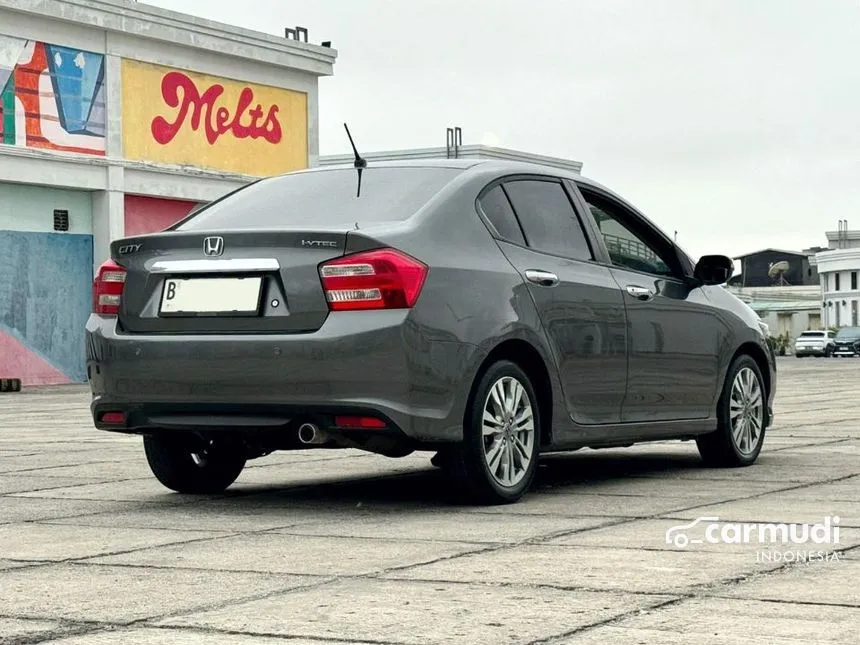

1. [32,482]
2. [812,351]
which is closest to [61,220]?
[32,482]

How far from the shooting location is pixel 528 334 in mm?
7539

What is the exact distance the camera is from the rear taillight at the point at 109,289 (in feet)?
24.8

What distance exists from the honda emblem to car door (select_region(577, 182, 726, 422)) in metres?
2.22

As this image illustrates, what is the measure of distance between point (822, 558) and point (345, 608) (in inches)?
69.9

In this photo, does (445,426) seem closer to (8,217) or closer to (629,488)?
(629,488)

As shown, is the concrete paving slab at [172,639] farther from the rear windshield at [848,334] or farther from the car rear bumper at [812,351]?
the car rear bumper at [812,351]

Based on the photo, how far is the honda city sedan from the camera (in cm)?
693

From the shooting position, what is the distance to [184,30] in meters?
34.6

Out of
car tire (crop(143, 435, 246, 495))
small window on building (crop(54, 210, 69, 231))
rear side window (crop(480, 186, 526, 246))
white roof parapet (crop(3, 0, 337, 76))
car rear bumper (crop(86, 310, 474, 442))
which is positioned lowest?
car tire (crop(143, 435, 246, 495))

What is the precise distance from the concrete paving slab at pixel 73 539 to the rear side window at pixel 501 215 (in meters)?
2.14

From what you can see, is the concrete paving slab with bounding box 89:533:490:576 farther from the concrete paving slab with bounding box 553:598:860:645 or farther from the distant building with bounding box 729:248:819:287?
the distant building with bounding box 729:248:819:287

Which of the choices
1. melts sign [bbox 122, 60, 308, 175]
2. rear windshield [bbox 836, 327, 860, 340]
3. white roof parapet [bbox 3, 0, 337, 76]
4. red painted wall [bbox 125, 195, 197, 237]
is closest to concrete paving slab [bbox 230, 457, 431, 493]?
white roof parapet [bbox 3, 0, 337, 76]

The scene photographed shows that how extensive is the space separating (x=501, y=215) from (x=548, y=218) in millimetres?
440

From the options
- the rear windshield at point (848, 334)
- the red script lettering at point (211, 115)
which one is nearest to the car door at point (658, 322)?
the red script lettering at point (211, 115)
